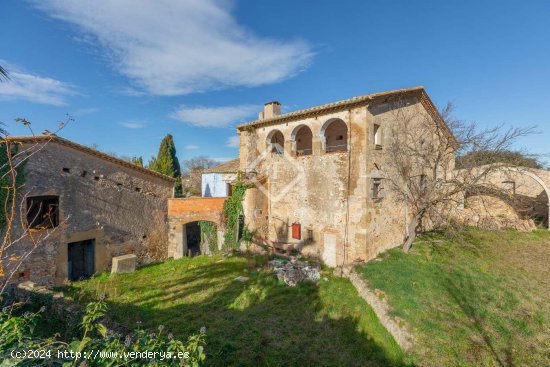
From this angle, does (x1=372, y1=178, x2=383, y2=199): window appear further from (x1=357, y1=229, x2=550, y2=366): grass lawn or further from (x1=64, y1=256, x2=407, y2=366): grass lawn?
(x1=64, y1=256, x2=407, y2=366): grass lawn

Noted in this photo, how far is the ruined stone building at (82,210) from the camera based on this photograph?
34.1 feet

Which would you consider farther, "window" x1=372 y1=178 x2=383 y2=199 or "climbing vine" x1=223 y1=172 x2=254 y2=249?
"climbing vine" x1=223 y1=172 x2=254 y2=249

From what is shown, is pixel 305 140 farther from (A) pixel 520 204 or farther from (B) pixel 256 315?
(A) pixel 520 204

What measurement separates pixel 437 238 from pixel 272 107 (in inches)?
461

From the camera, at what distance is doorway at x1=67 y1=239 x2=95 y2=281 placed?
1223 centimetres

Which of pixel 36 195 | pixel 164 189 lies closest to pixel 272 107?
pixel 164 189

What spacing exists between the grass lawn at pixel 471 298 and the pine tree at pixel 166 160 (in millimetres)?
22047

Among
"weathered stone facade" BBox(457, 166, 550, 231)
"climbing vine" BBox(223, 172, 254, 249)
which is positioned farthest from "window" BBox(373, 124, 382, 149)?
"weathered stone facade" BBox(457, 166, 550, 231)

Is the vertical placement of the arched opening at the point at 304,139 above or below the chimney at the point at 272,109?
below

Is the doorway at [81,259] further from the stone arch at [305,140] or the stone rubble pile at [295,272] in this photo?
the stone arch at [305,140]

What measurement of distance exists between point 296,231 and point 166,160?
19.1 m

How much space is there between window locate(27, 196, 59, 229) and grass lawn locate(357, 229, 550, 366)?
1260 cm

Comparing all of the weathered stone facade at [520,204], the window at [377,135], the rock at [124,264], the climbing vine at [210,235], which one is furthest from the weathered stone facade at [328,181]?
the weathered stone facade at [520,204]

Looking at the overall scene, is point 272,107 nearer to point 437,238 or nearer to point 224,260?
point 224,260
